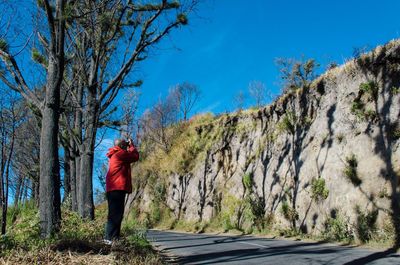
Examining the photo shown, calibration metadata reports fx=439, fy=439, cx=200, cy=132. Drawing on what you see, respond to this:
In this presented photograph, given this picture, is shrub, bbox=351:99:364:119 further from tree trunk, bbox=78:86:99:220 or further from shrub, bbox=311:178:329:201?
tree trunk, bbox=78:86:99:220

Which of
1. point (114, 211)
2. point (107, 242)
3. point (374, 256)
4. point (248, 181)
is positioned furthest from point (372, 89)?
point (107, 242)

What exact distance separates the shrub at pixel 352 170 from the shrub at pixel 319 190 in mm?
1280

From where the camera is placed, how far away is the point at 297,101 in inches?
801

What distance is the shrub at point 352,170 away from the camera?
15.0 meters

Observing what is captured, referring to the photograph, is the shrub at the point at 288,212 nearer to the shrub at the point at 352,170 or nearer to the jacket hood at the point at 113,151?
the shrub at the point at 352,170

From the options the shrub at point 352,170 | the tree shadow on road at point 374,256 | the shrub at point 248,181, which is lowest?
the tree shadow on road at point 374,256

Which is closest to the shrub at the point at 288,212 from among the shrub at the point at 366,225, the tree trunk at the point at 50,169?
the shrub at the point at 366,225

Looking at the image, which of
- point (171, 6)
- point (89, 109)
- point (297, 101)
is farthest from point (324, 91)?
point (89, 109)

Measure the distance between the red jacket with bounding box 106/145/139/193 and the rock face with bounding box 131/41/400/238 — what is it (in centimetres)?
872

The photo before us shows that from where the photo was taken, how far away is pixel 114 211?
7.80 metres

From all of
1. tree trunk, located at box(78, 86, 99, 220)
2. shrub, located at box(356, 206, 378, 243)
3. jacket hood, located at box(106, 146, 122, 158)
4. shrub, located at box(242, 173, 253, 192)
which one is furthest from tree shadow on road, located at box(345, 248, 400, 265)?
shrub, located at box(242, 173, 253, 192)

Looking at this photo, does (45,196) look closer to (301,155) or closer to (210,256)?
(210,256)

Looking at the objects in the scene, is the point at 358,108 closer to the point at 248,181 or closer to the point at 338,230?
the point at 338,230

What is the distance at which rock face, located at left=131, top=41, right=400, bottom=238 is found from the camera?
14.5 metres
